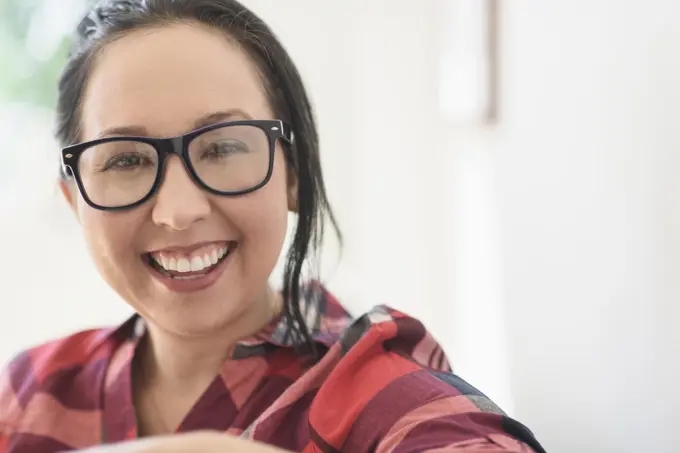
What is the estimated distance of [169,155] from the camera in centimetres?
75

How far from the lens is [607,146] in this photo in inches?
28.8

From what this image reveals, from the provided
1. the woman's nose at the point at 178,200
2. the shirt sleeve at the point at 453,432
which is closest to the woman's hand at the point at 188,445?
the shirt sleeve at the point at 453,432

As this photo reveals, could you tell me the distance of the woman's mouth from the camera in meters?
0.79

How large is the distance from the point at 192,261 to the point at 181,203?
3.1 inches

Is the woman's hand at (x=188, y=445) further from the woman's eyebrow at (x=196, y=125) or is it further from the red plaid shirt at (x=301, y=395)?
the woman's eyebrow at (x=196, y=125)

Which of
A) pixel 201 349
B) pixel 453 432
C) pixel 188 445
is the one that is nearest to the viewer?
pixel 188 445

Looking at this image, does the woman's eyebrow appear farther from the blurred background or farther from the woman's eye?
the blurred background

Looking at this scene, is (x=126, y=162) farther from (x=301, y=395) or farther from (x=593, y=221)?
(x=593, y=221)

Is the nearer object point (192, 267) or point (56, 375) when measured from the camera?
point (192, 267)

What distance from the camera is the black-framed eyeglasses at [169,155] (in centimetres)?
76

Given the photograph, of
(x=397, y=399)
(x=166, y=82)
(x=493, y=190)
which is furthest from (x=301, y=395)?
(x=493, y=190)

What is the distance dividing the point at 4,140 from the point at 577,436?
1514 millimetres

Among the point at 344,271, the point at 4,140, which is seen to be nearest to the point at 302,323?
the point at 344,271

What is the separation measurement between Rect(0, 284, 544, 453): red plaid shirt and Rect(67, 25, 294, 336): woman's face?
0.10m
